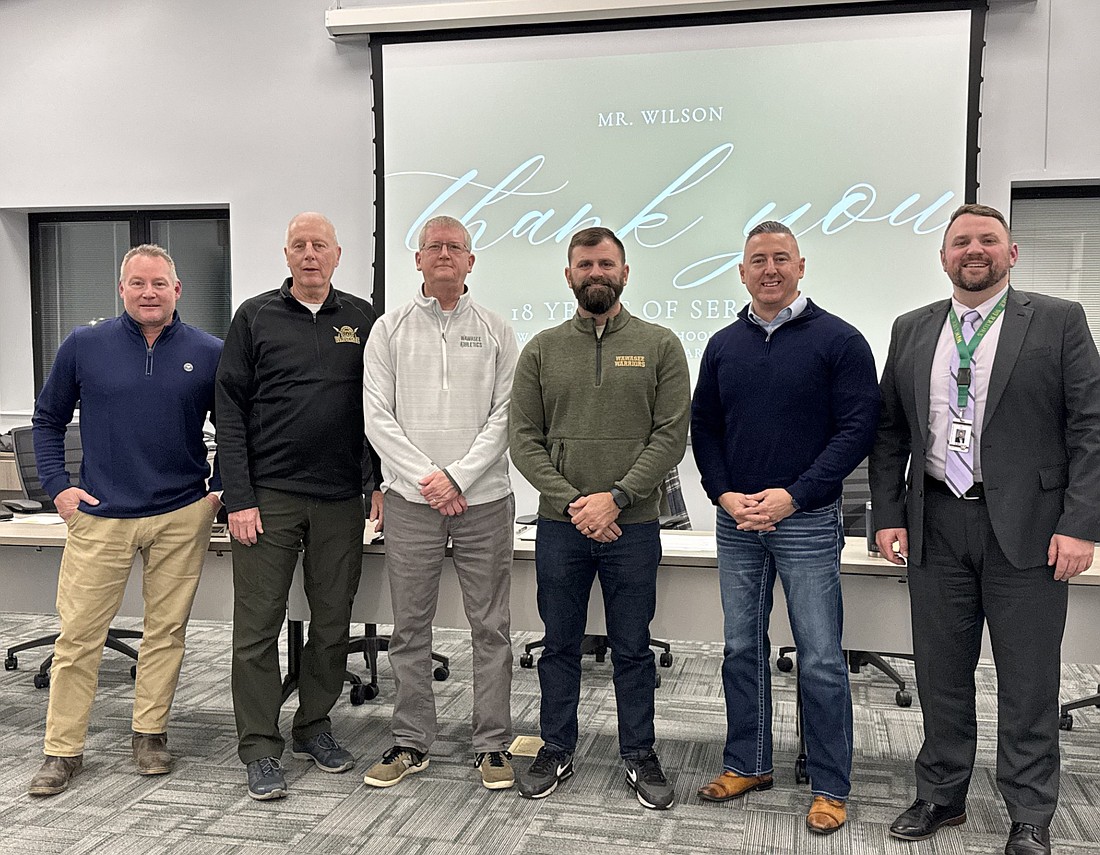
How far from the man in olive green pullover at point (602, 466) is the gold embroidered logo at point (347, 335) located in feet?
1.91

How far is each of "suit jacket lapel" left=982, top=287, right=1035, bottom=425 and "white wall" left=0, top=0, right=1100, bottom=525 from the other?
3.03 m

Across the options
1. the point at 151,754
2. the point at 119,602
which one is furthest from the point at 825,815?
the point at 119,602

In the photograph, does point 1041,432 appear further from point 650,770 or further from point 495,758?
point 495,758

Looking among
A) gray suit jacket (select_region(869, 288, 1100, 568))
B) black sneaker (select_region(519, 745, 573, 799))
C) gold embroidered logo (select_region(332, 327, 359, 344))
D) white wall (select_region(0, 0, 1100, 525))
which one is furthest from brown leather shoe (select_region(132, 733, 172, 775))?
white wall (select_region(0, 0, 1100, 525))

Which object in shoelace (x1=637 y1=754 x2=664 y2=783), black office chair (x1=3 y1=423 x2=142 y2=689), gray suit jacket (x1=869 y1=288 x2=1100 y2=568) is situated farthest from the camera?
black office chair (x1=3 y1=423 x2=142 y2=689)

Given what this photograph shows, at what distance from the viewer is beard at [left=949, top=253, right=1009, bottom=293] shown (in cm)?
260

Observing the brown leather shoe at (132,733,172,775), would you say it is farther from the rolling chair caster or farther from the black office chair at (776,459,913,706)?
the black office chair at (776,459,913,706)

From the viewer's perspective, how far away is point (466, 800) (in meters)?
2.97

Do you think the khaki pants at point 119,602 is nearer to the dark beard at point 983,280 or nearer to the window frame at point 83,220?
the dark beard at point 983,280

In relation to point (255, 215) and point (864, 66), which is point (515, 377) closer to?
point (864, 66)

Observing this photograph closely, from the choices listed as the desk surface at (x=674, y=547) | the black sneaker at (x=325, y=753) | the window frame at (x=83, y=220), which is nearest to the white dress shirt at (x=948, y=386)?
the desk surface at (x=674, y=547)

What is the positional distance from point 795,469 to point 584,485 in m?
0.61

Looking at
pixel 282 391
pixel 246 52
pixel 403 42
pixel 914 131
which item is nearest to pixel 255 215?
pixel 246 52

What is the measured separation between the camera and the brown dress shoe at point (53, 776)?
3.02m
